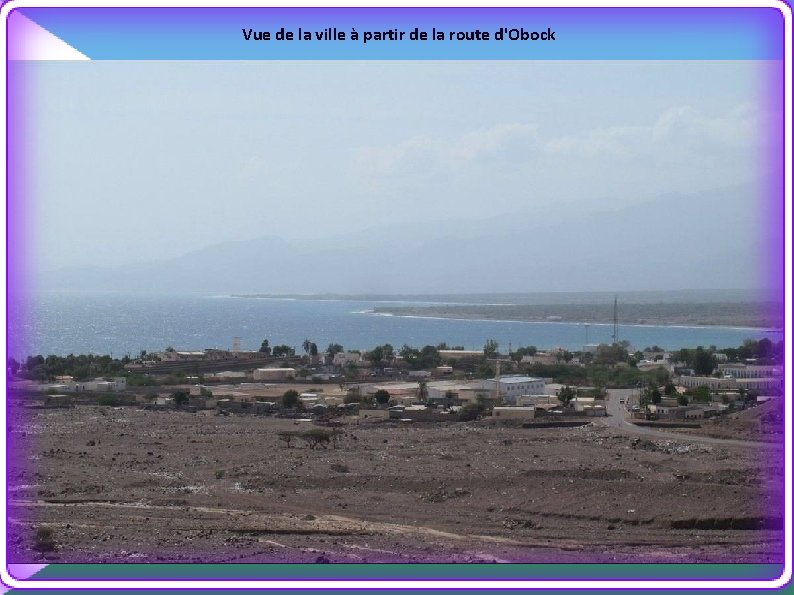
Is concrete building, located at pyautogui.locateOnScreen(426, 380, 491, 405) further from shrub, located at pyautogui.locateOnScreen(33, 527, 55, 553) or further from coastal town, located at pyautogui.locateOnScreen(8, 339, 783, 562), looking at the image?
shrub, located at pyautogui.locateOnScreen(33, 527, 55, 553)

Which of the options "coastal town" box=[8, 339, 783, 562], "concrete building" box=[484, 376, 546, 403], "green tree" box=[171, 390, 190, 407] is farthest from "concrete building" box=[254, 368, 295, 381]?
"concrete building" box=[484, 376, 546, 403]

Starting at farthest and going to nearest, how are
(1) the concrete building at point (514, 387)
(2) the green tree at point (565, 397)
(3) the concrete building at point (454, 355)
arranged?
1. (3) the concrete building at point (454, 355)
2. (1) the concrete building at point (514, 387)
3. (2) the green tree at point (565, 397)

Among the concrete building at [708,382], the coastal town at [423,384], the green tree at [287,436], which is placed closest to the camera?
the green tree at [287,436]

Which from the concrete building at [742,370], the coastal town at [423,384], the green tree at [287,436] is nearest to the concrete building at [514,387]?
the coastal town at [423,384]

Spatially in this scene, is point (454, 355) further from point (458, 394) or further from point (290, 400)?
point (290, 400)

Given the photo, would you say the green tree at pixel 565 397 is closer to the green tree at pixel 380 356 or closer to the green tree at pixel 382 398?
the green tree at pixel 382 398

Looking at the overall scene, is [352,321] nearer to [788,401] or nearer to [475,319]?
[475,319]

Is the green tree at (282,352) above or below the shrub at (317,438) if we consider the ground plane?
above
